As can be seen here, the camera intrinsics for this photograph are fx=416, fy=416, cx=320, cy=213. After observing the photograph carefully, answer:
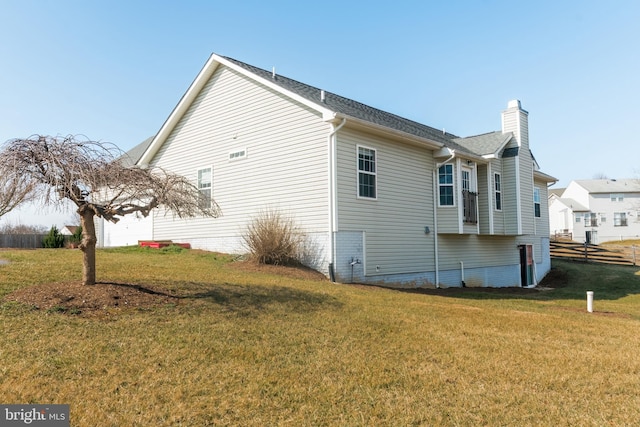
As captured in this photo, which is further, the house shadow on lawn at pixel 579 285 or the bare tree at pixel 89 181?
the house shadow on lawn at pixel 579 285

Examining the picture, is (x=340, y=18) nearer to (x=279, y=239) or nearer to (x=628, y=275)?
(x=279, y=239)

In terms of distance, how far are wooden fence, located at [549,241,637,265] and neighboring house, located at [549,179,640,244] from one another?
23584 mm

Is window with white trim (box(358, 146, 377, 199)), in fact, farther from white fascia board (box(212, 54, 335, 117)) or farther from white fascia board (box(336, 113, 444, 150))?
white fascia board (box(212, 54, 335, 117))

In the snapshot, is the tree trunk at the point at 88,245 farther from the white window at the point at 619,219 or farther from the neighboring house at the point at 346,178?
the white window at the point at 619,219

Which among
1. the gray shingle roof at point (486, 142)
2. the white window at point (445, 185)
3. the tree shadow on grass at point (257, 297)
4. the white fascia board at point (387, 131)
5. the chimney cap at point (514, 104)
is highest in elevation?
the chimney cap at point (514, 104)

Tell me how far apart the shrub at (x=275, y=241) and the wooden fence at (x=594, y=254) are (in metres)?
23.9

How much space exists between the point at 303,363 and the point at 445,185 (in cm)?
1192

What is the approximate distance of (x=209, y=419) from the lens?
3.64 meters

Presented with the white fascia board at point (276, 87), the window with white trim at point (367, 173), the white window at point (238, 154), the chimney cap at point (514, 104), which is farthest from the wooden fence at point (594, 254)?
the white window at point (238, 154)

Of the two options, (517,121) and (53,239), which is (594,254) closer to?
(517,121)

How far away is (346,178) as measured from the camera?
40.9 feet

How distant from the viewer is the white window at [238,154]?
48.5ft

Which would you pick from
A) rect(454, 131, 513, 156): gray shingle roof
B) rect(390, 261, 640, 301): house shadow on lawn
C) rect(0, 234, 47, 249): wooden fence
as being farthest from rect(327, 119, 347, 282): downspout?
rect(0, 234, 47, 249): wooden fence

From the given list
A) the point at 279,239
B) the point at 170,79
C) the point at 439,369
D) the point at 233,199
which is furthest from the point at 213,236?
the point at 439,369
